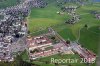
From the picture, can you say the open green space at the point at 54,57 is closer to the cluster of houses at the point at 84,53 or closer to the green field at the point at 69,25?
the green field at the point at 69,25

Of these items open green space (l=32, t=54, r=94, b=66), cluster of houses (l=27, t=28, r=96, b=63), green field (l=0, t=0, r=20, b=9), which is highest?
green field (l=0, t=0, r=20, b=9)

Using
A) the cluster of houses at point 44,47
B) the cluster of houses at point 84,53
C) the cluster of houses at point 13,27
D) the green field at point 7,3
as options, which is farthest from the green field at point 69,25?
the green field at point 7,3

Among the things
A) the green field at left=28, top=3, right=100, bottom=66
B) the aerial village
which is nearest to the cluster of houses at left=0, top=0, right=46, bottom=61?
the aerial village

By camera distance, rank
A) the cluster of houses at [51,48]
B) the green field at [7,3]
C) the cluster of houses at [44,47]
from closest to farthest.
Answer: the cluster of houses at [51,48] < the cluster of houses at [44,47] < the green field at [7,3]

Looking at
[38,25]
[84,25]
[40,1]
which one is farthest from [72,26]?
[40,1]

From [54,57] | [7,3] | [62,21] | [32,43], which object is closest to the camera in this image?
[54,57]

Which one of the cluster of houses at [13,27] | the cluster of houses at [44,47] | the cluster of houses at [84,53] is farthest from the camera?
the cluster of houses at [13,27]

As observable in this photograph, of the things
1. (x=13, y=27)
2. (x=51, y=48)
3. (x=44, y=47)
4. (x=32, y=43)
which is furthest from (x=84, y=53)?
(x=13, y=27)

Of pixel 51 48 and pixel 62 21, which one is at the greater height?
pixel 62 21

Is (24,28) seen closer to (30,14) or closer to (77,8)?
(30,14)

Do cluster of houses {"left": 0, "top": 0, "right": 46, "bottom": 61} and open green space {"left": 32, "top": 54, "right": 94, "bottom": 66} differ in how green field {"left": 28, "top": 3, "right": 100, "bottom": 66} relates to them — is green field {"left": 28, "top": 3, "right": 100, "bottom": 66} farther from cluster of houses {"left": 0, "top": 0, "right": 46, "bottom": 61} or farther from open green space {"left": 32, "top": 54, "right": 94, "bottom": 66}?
cluster of houses {"left": 0, "top": 0, "right": 46, "bottom": 61}

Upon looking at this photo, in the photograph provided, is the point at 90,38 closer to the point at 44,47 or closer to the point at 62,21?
the point at 44,47
